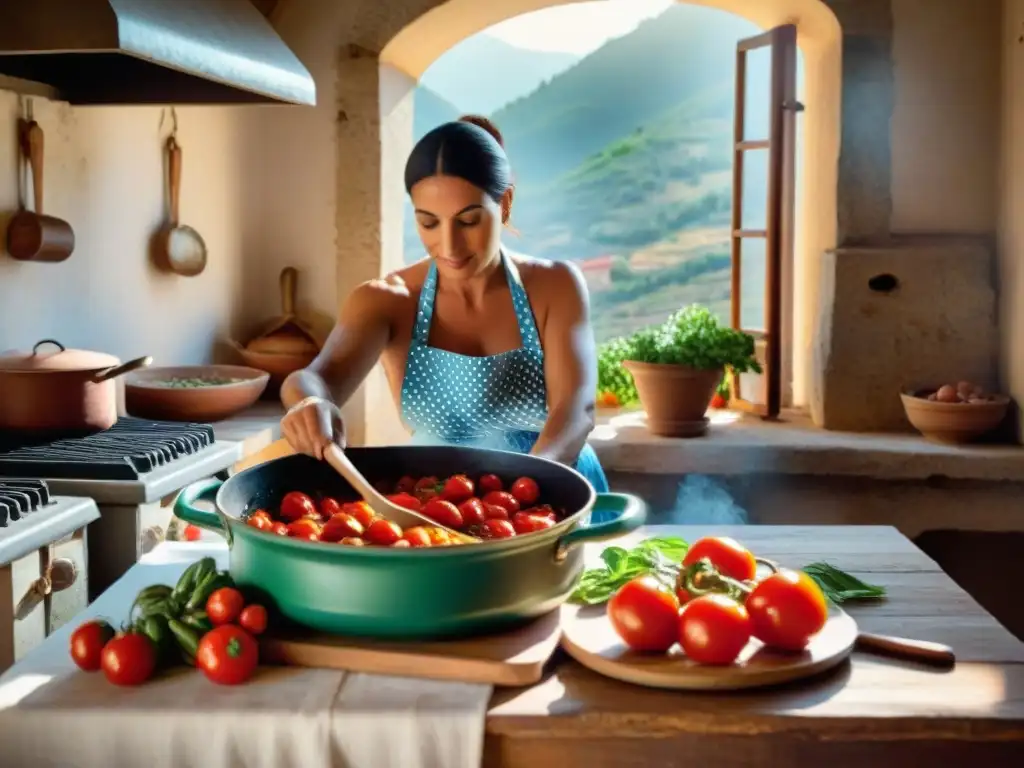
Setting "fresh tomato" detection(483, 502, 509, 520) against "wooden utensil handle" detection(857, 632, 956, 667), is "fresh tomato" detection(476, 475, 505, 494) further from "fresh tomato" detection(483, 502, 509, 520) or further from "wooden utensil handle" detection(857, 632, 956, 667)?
"wooden utensil handle" detection(857, 632, 956, 667)

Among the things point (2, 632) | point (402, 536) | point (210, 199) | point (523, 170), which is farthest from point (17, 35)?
point (523, 170)

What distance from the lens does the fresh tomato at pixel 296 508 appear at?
5.04ft

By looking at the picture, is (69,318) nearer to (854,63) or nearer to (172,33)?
(172,33)

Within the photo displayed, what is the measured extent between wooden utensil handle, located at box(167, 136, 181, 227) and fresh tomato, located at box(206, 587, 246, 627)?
2.55 metres

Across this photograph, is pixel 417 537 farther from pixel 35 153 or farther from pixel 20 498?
pixel 35 153

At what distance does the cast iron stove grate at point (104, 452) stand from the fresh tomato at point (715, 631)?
1.54 meters

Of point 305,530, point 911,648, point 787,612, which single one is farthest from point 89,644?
point 911,648

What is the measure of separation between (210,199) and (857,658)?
10.4 feet

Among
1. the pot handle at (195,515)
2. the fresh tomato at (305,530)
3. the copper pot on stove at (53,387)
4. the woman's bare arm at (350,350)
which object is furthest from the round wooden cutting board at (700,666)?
the copper pot on stove at (53,387)

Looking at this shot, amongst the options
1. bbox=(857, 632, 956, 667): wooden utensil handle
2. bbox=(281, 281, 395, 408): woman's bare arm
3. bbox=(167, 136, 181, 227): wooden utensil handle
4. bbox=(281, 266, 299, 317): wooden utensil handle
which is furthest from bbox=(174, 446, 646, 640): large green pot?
bbox=(281, 266, 299, 317): wooden utensil handle

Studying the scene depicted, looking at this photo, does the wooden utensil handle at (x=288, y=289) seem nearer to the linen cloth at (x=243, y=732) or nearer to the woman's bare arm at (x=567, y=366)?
the woman's bare arm at (x=567, y=366)

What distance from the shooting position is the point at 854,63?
397 centimetres

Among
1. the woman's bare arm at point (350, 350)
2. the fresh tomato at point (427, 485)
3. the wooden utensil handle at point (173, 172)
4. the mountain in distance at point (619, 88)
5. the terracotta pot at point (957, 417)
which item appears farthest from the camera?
the mountain in distance at point (619, 88)

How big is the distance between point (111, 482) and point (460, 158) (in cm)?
110
